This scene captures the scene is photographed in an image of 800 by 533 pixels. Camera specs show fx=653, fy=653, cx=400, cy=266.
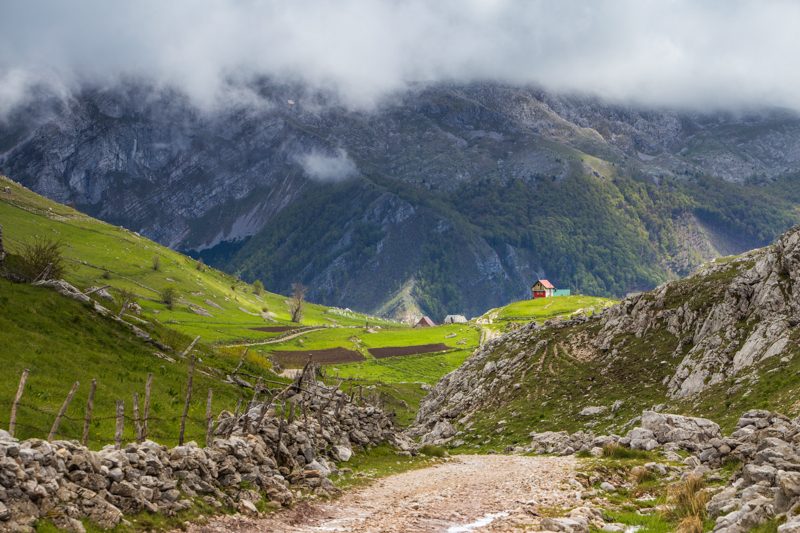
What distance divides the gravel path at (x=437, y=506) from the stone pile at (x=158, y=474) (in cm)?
182

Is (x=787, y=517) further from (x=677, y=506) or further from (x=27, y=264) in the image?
(x=27, y=264)

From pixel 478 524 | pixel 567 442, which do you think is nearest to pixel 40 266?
pixel 567 442

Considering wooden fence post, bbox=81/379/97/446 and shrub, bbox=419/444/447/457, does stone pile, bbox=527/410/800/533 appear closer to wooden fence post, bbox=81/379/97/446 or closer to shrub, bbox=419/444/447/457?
shrub, bbox=419/444/447/457

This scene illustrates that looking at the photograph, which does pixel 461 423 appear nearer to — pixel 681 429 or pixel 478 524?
pixel 681 429

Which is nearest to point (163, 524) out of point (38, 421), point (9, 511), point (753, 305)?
point (9, 511)

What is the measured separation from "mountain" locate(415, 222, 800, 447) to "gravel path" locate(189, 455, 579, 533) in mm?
20725

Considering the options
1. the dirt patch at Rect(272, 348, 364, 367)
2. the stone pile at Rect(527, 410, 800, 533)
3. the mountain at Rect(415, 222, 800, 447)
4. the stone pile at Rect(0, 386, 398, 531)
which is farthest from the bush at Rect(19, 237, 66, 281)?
the dirt patch at Rect(272, 348, 364, 367)

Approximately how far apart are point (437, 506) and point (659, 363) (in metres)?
48.6

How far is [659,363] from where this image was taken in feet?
231

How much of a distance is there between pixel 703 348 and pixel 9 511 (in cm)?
6207

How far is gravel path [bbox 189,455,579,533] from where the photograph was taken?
2491 cm

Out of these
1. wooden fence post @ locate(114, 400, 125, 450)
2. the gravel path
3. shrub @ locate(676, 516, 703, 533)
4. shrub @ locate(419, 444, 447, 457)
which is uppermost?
shrub @ locate(676, 516, 703, 533)

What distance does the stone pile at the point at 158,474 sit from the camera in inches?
779

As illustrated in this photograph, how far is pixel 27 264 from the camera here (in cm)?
6606
